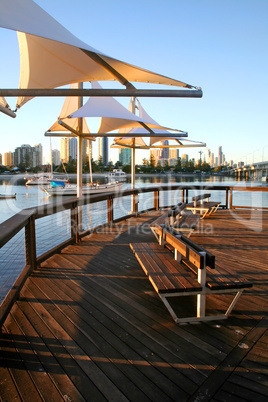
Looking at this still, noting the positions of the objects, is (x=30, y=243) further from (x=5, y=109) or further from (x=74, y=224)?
(x=5, y=109)

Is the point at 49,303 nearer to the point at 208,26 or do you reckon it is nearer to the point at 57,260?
the point at 57,260

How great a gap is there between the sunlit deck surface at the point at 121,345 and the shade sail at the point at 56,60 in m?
3.12

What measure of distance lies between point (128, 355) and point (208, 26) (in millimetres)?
11000

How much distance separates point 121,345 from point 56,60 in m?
5.37

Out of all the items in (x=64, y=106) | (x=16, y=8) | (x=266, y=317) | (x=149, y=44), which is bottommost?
(x=266, y=317)

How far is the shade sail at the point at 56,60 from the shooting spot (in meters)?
3.42

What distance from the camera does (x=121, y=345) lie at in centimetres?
218

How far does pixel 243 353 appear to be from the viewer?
209 centimetres

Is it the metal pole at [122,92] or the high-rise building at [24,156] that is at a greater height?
the high-rise building at [24,156]

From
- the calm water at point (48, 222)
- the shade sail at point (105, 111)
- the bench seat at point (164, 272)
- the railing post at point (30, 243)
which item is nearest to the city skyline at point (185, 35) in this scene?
the shade sail at point (105, 111)

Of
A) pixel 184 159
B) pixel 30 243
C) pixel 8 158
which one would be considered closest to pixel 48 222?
pixel 30 243

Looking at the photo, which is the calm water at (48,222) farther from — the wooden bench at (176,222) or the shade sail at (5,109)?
the wooden bench at (176,222)

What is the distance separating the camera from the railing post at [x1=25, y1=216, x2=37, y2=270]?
11.7 feet

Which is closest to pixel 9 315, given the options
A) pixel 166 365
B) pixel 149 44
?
pixel 166 365
